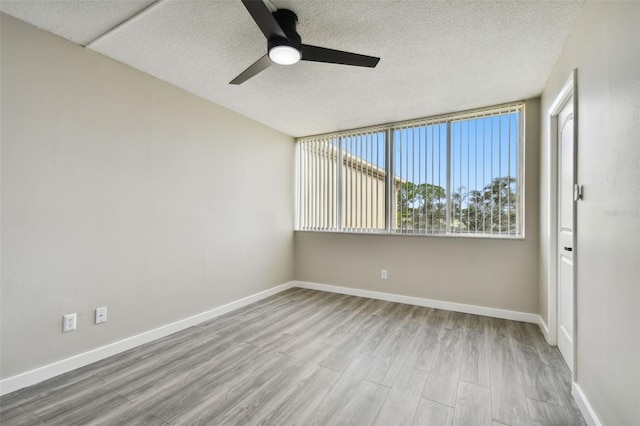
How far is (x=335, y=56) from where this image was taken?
187cm

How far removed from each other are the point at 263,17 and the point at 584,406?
9.36ft

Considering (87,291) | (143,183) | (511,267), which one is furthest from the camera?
(511,267)

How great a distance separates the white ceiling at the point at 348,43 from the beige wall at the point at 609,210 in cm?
43

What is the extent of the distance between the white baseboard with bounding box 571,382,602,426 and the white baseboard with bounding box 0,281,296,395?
3193 millimetres

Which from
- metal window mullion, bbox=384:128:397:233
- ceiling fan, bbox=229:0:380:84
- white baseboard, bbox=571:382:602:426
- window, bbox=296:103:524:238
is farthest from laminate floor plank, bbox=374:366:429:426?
ceiling fan, bbox=229:0:380:84

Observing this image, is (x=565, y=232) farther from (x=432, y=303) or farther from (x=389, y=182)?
(x=389, y=182)

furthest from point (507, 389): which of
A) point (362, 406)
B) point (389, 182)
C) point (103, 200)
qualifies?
point (103, 200)

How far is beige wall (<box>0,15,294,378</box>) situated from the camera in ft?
6.33

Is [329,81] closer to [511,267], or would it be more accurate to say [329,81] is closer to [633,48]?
[633,48]

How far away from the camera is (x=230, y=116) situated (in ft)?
11.5

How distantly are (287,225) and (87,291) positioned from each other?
273cm

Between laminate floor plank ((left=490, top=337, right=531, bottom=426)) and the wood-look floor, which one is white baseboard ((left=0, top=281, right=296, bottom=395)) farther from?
laminate floor plank ((left=490, top=337, right=531, bottom=426))

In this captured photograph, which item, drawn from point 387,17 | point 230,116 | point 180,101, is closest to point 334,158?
point 230,116

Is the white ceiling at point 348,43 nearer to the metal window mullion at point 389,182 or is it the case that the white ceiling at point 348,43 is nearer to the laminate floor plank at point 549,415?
the metal window mullion at point 389,182
